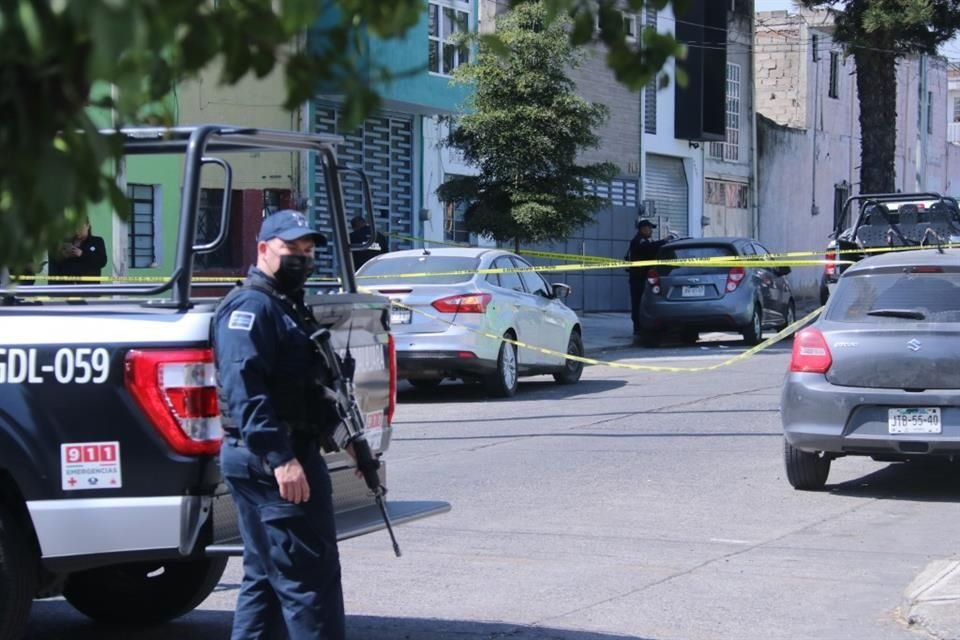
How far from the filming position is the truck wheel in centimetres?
707

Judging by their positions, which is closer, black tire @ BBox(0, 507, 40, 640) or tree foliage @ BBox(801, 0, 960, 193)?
black tire @ BBox(0, 507, 40, 640)

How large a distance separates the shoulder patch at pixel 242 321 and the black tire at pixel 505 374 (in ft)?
36.9

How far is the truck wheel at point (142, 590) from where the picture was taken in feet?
23.2

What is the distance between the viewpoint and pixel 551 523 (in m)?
9.68

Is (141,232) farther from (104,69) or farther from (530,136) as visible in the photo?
(104,69)

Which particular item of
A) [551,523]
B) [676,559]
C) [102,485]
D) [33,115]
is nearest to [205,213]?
[551,523]

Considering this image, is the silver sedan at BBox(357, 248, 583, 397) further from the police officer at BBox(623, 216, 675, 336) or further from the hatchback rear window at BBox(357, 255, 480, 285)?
the police officer at BBox(623, 216, 675, 336)

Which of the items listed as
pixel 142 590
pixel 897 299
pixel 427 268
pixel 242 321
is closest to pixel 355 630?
pixel 142 590

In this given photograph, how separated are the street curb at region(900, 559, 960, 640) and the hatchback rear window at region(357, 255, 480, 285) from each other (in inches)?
341

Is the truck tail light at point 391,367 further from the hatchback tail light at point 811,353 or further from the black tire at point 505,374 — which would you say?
the black tire at point 505,374

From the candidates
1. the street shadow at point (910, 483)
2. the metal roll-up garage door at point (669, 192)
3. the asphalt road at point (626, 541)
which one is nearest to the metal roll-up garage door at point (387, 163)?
the metal roll-up garage door at point (669, 192)

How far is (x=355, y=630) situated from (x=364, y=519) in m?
0.90

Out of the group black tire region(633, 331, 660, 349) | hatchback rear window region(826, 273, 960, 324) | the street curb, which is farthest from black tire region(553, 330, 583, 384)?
the street curb

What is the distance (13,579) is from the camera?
5.72 meters
